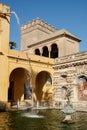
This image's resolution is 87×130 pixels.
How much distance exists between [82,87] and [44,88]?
6.92m

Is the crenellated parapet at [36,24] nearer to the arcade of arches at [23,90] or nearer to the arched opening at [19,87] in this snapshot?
the arcade of arches at [23,90]

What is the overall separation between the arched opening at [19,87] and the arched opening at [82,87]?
20.6 feet

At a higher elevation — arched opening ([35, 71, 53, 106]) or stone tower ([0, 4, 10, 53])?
stone tower ([0, 4, 10, 53])

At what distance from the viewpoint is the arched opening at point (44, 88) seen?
2859 centimetres

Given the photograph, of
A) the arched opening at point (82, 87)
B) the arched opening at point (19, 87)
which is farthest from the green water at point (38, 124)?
the arched opening at point (19, 87)

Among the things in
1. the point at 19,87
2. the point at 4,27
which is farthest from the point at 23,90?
the point at 4,27

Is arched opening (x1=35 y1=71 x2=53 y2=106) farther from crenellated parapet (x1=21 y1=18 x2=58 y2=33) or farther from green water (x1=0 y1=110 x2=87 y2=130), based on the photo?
green water (x1=0 y1=110 x2=87 y2=130)

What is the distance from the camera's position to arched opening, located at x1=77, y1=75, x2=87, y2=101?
23016 millimetres

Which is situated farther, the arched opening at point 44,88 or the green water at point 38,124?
the arched opening at point 44,88

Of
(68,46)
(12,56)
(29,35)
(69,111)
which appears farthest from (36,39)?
(69,111)

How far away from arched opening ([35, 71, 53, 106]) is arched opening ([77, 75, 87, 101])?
5.61 m

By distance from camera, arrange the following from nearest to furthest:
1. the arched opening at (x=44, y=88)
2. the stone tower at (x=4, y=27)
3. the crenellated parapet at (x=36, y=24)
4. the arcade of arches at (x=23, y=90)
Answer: the stone tower at (x=4, y=27) < the arcade of arches at (x=23, y=90) < the arched opening at (x=44, y=88) < the crenellated parapet at (x=36, y=24)

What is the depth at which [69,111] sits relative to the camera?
40.5 feet

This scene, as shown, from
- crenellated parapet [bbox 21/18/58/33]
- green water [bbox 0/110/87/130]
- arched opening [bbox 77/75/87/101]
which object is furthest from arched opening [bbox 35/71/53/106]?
green water [bbox 0/110/87/130]
